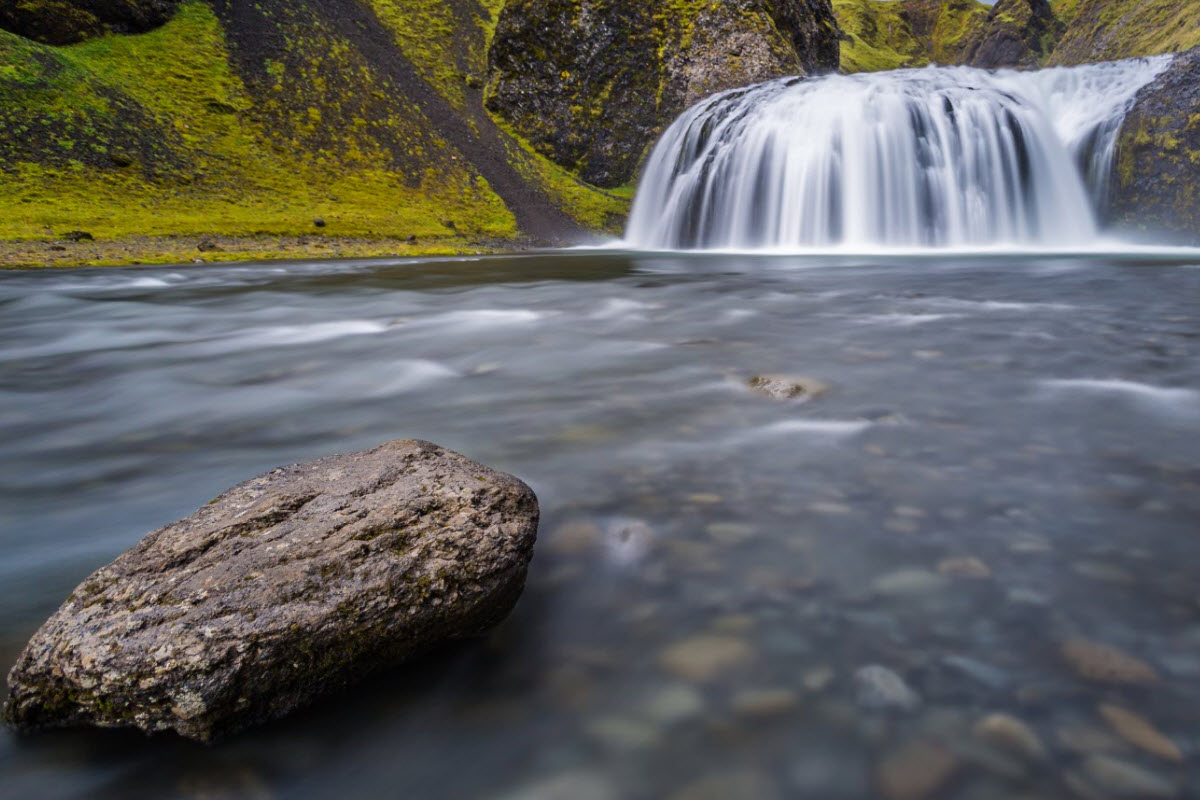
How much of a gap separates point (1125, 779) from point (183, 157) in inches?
1113

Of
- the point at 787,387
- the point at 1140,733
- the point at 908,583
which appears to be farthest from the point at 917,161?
the point at 1140,733

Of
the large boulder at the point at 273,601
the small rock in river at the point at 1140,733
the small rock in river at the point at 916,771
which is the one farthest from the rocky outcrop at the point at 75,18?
the small rock in river at the point at 1140,733

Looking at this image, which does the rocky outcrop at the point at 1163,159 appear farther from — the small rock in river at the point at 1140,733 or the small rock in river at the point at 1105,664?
the small rock in river at the point at 1140,733

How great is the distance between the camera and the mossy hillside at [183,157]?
19.1 m

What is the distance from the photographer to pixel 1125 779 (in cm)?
111

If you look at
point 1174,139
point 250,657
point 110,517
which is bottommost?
point 110,517

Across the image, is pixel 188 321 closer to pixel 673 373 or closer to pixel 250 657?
pixel 673 373

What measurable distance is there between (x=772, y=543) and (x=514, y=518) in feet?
2.80

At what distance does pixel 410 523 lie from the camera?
160 centimetres

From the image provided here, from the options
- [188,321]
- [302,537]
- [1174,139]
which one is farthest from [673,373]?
[1174,139]

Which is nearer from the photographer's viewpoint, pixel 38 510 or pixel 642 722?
pixel 642 722

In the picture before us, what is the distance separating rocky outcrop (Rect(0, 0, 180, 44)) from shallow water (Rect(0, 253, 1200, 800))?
99.3 feet

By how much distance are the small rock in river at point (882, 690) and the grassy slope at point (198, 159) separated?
22231mm

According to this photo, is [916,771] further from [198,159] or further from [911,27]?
[911,27]
